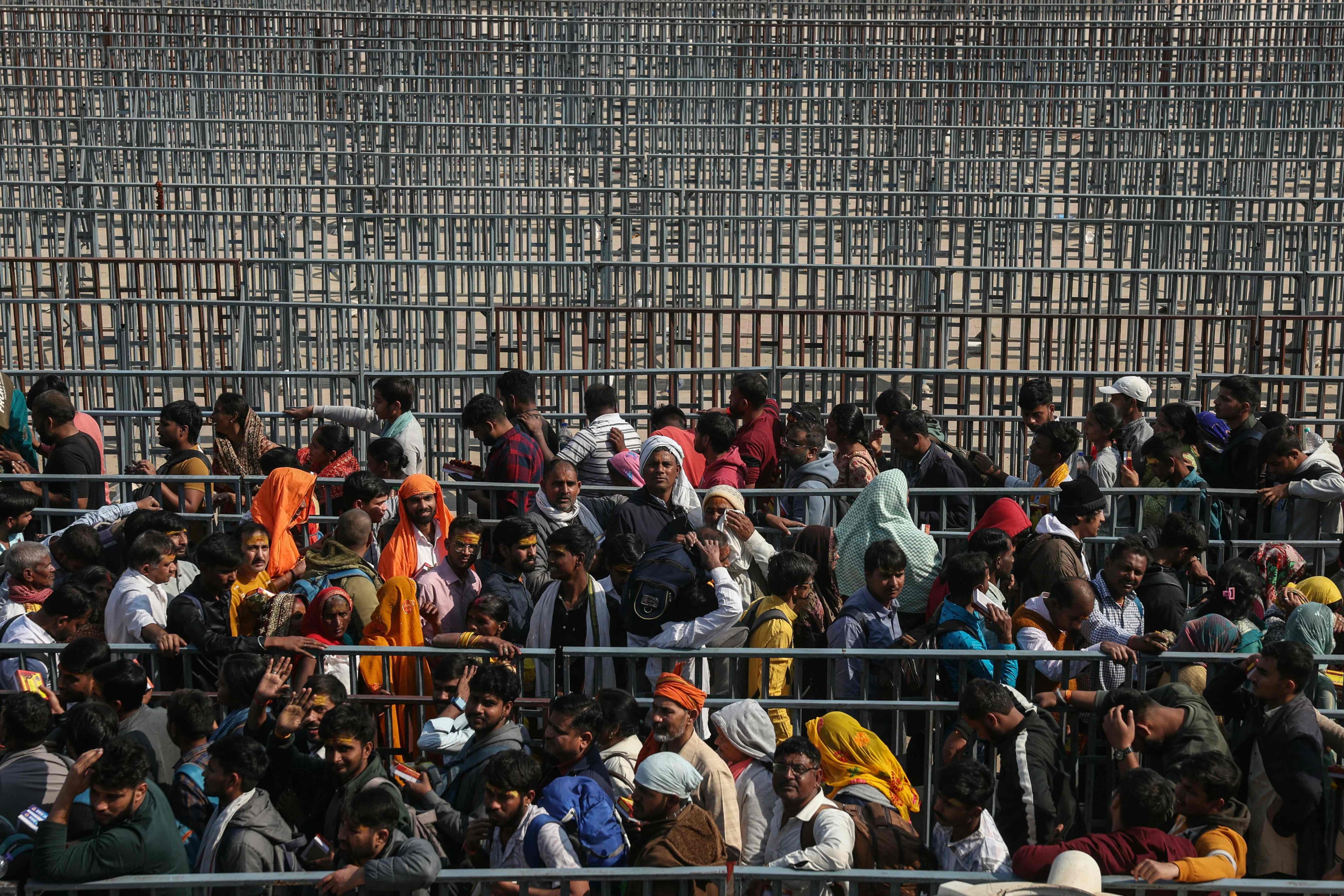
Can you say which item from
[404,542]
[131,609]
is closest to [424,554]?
[404,542]

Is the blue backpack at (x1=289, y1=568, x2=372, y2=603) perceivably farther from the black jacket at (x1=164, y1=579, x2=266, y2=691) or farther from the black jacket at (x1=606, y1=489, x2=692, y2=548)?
the black jacket at (x1=606, y1=489, x2=692, y2=548)

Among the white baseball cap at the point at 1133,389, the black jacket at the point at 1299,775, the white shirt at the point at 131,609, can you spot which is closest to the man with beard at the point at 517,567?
the white shirt at the point at 131,609

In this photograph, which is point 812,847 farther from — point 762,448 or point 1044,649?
point 762,448

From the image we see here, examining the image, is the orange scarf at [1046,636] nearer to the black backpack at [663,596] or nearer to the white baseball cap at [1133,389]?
the black backpack at [663,596]

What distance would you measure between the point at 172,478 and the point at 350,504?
1.42 meters

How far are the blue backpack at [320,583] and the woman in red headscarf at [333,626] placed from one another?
0.23 ft

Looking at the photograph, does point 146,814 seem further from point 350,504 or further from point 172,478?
point 172,478

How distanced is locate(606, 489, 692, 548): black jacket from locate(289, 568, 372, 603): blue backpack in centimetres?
138

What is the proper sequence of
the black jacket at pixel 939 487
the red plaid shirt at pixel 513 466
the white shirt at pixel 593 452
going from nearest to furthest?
the black jacket at pixel 939 487
the red plaid shirt at pixel 513 466
the white shirt at pixel 593 452

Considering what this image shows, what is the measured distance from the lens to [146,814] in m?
5.00

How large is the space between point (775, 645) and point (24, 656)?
129 inches

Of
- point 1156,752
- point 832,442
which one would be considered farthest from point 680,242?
point 1156,752

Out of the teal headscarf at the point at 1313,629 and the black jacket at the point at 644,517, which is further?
the black jacket at the point at 644,517

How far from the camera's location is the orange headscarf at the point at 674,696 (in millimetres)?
5660
